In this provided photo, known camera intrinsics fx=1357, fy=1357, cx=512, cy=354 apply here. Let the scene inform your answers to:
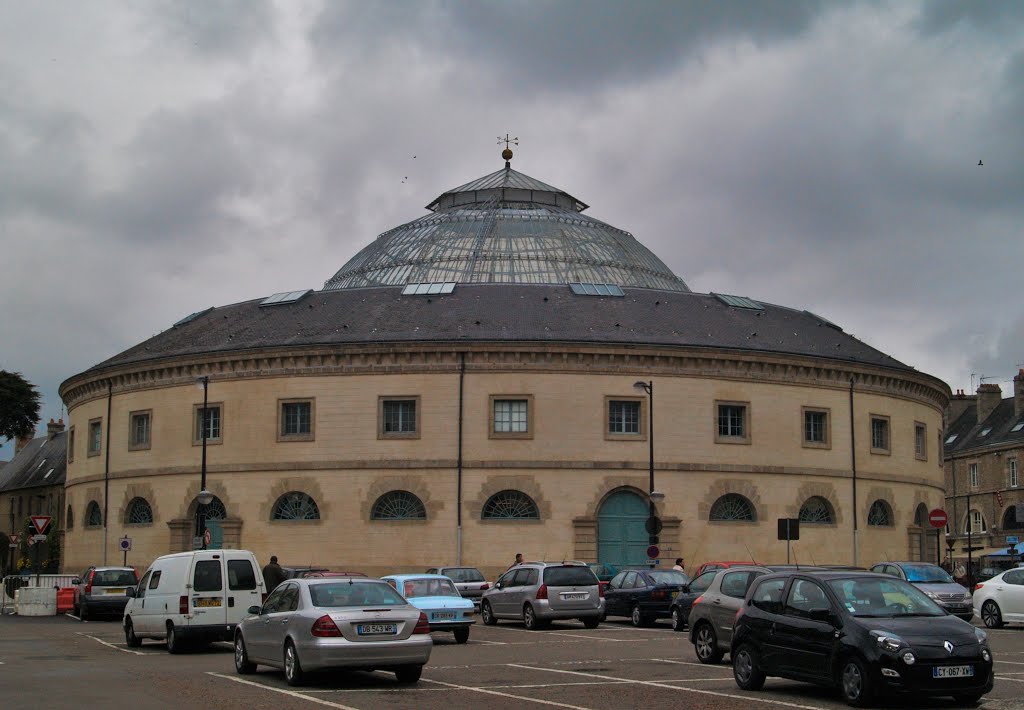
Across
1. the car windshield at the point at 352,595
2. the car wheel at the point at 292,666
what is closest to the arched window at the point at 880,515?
the car windshield at the point at 352,595

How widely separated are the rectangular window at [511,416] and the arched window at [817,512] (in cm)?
1136

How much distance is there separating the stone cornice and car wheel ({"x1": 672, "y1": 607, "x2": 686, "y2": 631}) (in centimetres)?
1935

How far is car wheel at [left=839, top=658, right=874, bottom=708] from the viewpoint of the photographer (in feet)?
51.1

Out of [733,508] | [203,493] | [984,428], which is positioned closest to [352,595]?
[203,493]

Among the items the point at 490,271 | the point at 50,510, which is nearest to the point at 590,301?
the point at 490,271

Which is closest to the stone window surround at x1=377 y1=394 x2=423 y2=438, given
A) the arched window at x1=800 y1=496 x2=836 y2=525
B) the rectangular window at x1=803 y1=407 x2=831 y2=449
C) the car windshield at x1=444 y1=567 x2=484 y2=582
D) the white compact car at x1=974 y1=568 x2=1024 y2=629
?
the car windshield at x1=444 y1=567 x2=484 y2=582

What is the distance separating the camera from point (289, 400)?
1982 inches

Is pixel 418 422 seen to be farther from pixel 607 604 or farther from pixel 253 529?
pixel 607 604

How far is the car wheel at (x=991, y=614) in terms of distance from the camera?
3106cm

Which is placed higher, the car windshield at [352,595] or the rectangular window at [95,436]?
the rectangular window at [95,436]

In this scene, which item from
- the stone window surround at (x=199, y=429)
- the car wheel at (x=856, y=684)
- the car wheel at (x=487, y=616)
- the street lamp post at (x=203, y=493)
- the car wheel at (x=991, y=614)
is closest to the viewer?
the car wheel at (x=856, y=684)

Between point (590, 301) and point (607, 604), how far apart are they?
20.0m

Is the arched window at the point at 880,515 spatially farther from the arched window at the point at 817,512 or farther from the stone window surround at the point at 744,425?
the stone window surround at the point at 744,425

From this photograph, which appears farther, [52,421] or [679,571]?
[52,421]
